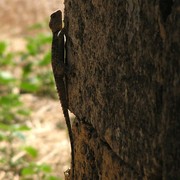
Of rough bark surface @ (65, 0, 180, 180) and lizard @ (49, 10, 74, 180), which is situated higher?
lizard @ (49, 10, 74, 180)

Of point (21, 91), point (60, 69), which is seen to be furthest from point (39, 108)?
point (60, 69)

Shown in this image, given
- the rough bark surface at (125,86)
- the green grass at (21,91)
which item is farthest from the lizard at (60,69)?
the green grass at (21,91)

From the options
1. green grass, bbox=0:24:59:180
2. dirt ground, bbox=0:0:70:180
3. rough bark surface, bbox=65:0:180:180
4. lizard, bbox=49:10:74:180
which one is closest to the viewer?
rough bark surface, bbox=65:0:180:180

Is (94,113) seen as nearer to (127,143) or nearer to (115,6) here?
(127,143)

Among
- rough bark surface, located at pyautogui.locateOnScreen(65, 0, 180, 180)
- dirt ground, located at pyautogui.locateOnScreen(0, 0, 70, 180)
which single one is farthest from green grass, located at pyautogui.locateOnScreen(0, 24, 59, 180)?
rough bark surface, located at pyautogui.locateOnScreen(65, 0, 180, 180)

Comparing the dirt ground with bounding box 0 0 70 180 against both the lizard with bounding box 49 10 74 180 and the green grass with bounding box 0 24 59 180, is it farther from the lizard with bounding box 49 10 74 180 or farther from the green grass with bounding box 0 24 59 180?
the lizard with bounding box 49 10 74 180

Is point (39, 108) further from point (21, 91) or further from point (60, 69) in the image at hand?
point (60, 69)
